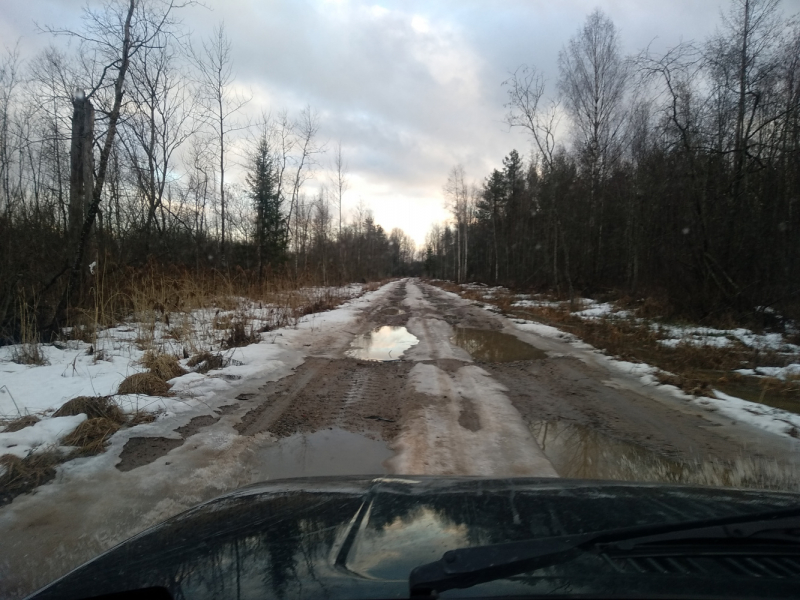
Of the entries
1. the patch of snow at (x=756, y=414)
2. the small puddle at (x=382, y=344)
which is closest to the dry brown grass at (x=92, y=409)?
the small puddle at (x=382, y=344)

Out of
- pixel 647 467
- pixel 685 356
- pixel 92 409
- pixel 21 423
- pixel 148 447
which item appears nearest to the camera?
pixel 647 467

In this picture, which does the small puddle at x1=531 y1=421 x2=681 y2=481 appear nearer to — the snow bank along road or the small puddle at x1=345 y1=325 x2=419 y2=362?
the snow bank along road

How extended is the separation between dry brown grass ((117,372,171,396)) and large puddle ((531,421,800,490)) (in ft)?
15.3

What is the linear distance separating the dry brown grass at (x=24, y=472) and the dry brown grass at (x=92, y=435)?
25 centimetres

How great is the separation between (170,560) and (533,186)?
125ft

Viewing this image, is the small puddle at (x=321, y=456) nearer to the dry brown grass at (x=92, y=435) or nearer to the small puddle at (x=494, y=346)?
the dry brown grass at (x=92, y=435)

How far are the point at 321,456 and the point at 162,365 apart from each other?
3670mm

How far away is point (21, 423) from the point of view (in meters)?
Result: 4.66

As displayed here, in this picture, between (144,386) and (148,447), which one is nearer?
(148,447)

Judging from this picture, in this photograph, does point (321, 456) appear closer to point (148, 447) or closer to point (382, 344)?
point (148, 447)

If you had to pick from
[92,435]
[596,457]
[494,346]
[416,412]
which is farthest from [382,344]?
[596,457]

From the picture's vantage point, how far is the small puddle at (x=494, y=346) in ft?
30.0

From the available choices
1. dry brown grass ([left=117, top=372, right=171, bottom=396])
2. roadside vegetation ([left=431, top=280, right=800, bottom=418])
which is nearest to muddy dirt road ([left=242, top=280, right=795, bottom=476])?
roadside vegetation ([left=431, top=280, right=800, bottom=418])

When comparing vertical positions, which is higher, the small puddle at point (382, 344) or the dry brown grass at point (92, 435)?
the small puddle at point (382, 344)
